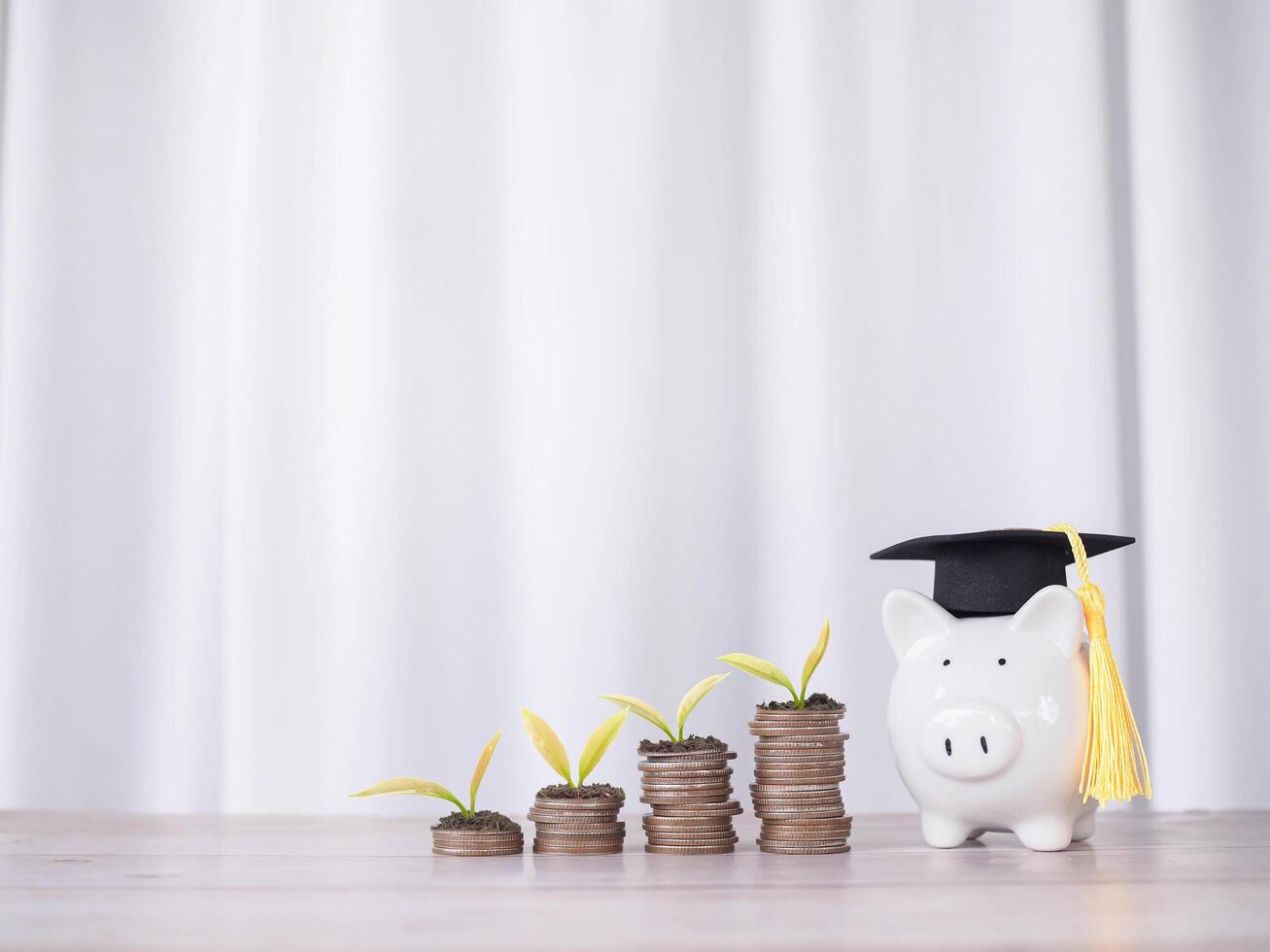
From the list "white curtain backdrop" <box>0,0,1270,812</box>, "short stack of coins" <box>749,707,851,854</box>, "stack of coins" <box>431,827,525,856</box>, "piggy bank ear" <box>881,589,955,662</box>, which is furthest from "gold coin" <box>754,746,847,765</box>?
"white curtain backdrop" <box>0,0,1270,812</box>

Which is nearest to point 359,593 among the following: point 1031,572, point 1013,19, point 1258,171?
point 1031,572

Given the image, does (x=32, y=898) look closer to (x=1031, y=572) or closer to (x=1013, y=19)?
(x=1031, y=572)

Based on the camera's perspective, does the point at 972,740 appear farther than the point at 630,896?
Yes

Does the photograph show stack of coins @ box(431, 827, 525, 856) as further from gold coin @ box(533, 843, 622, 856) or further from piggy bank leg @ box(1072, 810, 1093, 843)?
piggy bank leg @ box(1072, 810, 1093, 843)

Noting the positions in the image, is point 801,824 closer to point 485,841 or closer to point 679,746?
point 679,746

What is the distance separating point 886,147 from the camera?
1.46 m

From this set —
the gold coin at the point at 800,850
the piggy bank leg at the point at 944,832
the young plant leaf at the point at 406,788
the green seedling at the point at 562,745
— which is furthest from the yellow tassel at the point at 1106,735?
the young plant leaf at the point at 406,788

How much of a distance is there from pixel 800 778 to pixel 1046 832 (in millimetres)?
209

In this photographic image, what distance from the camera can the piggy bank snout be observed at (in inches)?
34.2

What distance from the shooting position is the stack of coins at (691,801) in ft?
2.96

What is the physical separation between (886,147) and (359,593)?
2.88ft

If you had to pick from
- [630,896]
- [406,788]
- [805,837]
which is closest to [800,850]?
[805,837]

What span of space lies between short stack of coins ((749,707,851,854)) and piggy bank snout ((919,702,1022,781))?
7 cm

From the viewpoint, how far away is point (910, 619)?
0.96 meters
